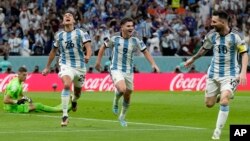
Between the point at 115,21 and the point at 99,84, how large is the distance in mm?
4487

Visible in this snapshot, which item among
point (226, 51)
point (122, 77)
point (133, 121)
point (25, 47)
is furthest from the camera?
point (25, 47)

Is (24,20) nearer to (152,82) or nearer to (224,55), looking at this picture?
(152,82)

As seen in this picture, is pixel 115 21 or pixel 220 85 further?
pixel 115 21

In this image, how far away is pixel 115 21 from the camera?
4441 cm

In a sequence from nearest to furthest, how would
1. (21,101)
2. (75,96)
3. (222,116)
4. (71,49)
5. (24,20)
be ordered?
(222,116), (71,49), (75,96), (21,101), (24,20)

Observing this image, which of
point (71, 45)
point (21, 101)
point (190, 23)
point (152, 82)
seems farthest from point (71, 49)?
point (190, 23)

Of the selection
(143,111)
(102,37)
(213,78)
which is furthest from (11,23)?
(213,78)

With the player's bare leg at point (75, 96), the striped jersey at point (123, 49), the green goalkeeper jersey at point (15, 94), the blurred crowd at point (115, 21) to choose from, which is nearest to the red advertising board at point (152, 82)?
the blurred crowd at point (115, 21)

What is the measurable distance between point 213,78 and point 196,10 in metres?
29.2

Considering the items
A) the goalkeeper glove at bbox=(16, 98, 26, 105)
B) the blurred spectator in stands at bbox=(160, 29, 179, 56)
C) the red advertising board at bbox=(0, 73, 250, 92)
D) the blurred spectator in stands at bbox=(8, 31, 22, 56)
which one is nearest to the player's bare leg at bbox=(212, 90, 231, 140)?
the goalkeeper glove at bbox=(16, 98, 26, 105)

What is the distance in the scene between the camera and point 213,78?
18828 mm

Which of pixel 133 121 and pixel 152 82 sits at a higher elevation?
pixel 133 121

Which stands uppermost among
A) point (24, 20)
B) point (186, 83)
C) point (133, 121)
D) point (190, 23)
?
point (24, 20)

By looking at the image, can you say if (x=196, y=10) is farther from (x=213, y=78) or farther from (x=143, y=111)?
(x=213, y=78)
